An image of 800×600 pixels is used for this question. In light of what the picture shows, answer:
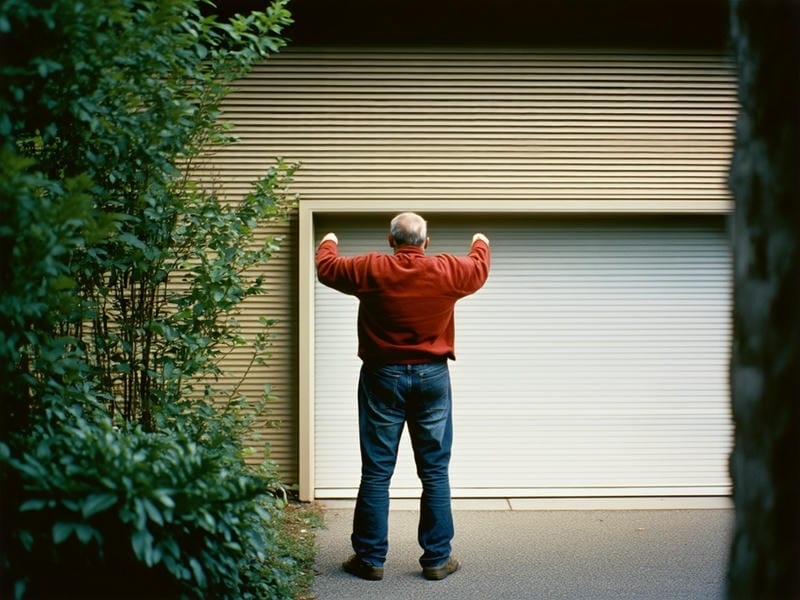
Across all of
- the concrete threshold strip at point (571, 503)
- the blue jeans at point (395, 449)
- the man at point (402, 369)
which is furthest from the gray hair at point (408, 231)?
the concrete threshold strip at point (571, 503)

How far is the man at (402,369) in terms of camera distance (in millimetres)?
4301

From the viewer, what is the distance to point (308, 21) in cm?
602

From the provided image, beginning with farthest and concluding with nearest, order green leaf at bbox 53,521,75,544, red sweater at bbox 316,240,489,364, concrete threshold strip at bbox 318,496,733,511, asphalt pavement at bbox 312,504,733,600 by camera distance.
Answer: concrete threshold strip at bbox 318,496,733,511
red sweater at bbox 316,240,489,364
asphalt pavement at bbox 312,504,733,600
green leaf at bbox 53,521,75,544

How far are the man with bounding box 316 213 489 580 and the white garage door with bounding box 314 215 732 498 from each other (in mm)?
1921

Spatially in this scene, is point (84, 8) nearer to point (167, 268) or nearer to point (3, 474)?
point (167, 268)

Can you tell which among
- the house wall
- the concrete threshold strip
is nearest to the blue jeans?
the concrete threshold strip

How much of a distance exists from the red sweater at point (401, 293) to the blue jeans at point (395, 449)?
4.3 inches

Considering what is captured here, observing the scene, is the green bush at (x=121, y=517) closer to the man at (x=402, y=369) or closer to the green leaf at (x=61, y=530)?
the green leaf at (x=61, y=530)

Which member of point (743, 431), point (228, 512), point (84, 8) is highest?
point (84, 8)

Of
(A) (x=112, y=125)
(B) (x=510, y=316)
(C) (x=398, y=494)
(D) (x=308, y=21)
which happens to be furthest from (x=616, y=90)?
(A) (x=112, y=125)

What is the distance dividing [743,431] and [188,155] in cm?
288

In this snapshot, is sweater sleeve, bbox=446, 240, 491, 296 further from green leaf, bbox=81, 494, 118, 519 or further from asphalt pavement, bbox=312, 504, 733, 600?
green leaf, bbox=81, 494, 118, 519

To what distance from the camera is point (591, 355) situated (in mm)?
6348

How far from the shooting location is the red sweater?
429 centimetres
